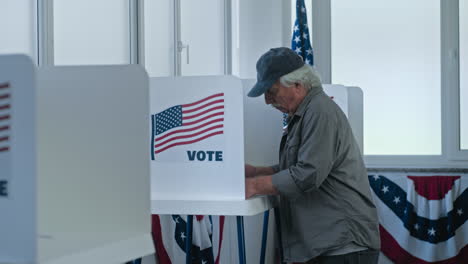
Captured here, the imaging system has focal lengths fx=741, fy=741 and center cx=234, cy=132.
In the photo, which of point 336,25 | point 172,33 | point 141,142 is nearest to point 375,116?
point 336,25

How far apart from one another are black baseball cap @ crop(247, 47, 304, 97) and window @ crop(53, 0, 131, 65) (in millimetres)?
646

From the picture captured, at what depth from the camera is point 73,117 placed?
1460 millimetres

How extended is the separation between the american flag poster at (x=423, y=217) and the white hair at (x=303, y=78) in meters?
2.39

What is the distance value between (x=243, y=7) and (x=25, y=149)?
337cm

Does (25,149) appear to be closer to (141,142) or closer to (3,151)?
(3,151)

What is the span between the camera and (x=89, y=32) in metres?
2.63

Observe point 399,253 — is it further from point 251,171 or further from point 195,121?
point 195,121

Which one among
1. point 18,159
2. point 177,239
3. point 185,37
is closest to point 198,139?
point 177,239

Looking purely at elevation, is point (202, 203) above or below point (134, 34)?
below

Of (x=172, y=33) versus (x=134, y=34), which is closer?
(x=134, y=34)

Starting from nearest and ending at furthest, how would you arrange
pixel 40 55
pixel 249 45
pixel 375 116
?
1. pixel 40 55
2. pixel 249 45
3. pixel 375 116

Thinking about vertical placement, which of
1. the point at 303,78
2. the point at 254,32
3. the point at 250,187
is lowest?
the point at 250,187

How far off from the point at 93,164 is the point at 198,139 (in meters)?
0.89

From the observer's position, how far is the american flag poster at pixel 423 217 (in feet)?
14.8
